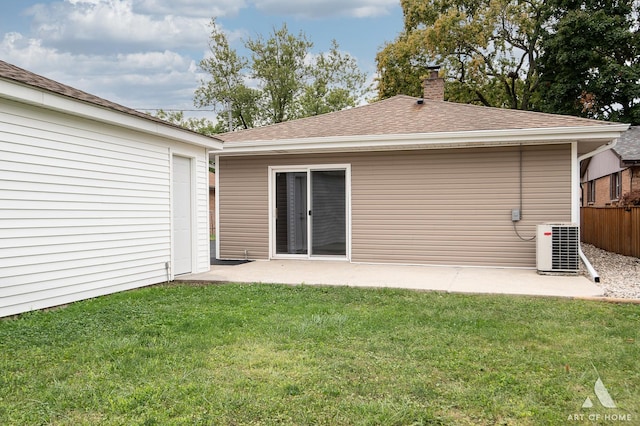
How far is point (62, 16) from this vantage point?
17.6m

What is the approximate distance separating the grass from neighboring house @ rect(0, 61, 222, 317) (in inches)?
24.8

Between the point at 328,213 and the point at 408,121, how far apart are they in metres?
2.48

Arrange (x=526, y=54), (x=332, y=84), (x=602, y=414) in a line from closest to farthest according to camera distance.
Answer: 1. (x=602, y=414)
2. (x=526, y=54)
3. (x=332, y=84)

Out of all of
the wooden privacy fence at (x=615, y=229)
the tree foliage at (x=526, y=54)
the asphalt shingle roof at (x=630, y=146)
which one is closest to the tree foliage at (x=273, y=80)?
the tree foliage at (x=526, y=54)

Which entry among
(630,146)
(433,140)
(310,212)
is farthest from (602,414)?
(630,146)

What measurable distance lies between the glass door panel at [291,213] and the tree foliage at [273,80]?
1952 cm

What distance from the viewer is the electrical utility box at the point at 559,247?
791 centimetres

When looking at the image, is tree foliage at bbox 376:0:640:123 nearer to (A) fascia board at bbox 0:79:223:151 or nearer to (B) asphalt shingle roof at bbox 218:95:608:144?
(B) asphalt shingle roof at bbox 218:95:608:144

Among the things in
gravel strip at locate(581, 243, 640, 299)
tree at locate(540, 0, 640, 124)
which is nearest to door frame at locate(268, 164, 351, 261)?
gravel strip at locate(581, 243, 640, 299)

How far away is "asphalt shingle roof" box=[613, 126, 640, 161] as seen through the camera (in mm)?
14530

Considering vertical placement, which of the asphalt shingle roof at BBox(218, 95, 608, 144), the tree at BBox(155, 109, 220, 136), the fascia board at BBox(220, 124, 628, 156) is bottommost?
the fascia board at BBox(220, 124, 628, 156)

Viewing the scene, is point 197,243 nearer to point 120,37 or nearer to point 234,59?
point 120,37

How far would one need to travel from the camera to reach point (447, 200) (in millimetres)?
9352

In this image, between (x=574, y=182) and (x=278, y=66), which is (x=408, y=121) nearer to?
→ (x=574, y=182)
